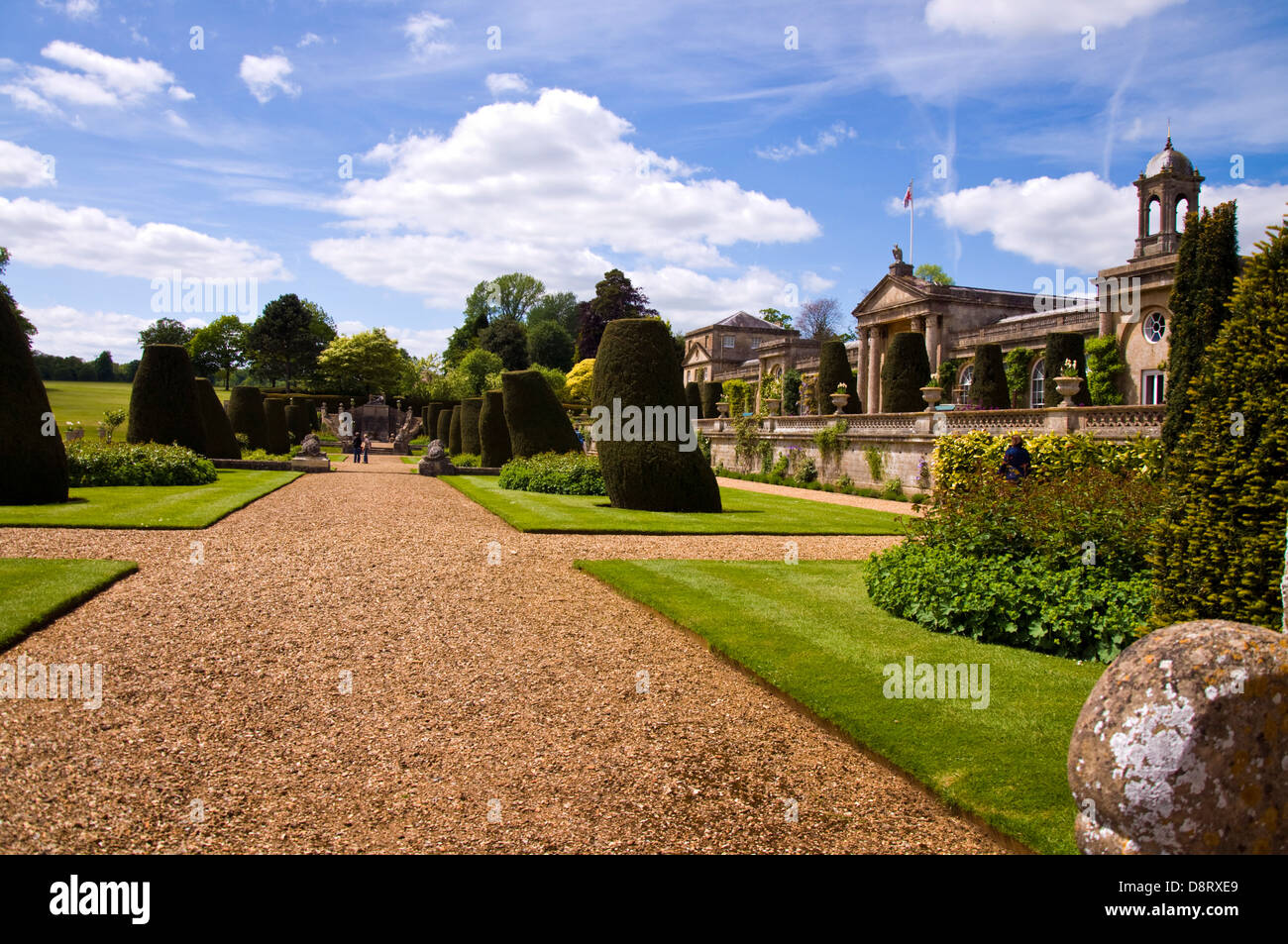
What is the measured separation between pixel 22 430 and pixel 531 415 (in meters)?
13.0

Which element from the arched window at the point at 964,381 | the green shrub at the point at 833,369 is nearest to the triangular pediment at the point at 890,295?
the arched window at the point at 964,381

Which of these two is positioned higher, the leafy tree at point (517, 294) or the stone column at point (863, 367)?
the leafy tree at point (517, 294)

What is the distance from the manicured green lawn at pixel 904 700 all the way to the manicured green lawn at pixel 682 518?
4020mm

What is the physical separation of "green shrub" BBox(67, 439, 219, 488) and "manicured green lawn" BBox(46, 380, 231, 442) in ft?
91.3

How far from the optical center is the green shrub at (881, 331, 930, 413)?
1245 inches

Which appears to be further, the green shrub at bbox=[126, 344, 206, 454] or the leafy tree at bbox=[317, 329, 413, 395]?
the leafy tree at bbox=[317, 329, 413, 395]

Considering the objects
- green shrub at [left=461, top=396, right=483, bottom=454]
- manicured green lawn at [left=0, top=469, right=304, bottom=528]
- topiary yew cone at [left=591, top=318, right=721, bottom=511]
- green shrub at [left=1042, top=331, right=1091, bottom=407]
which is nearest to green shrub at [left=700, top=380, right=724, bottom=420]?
green shrub at [left=461, top=396, right=483, bottom=454]

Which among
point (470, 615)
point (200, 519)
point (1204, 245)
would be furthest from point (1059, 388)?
point (200, 519)

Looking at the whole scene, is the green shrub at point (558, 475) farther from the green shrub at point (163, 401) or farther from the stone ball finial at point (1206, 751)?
the stone ball finial at point (1206, 751)

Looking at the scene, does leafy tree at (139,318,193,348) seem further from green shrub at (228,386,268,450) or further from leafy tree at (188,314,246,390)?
green shrub at (228,386,268,450)

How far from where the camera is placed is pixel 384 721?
4965 mm

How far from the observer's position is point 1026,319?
37531 millimetres

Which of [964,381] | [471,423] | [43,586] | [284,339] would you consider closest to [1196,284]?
[43,586]

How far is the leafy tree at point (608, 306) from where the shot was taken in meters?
80.1
